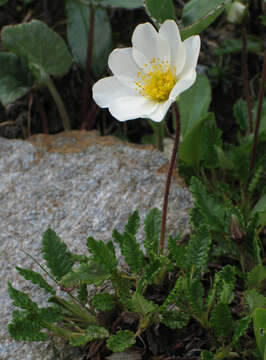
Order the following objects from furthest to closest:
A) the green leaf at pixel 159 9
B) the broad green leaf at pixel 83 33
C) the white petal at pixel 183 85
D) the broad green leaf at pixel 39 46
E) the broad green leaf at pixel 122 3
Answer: the broad green leaf at pixel 83 33 < the broad green leaf at pixel 39 46 < the broad green leaf at pixel 122 3 < the green leaf at pixel 159 9 < the white petal at pixel 183 85

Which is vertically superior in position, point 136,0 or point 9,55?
point 136,0

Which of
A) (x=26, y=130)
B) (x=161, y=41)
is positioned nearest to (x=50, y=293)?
(x=161, y=41)

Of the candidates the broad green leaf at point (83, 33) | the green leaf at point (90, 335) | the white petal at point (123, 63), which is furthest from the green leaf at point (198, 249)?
the broad green leaf at point (83, 33)

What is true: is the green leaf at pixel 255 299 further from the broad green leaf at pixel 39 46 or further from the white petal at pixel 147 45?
the broad green leaf at pixel 39 46

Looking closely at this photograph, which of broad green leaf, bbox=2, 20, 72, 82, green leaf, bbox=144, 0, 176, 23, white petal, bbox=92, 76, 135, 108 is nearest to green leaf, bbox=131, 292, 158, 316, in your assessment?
white petal, bbox=92, 76, 135, 108

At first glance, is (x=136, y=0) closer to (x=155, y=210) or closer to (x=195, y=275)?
(x=155, y=210)

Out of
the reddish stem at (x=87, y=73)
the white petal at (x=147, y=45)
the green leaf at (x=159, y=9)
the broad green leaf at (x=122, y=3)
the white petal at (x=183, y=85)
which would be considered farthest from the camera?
the reddish stem at (x=87, y=73)
